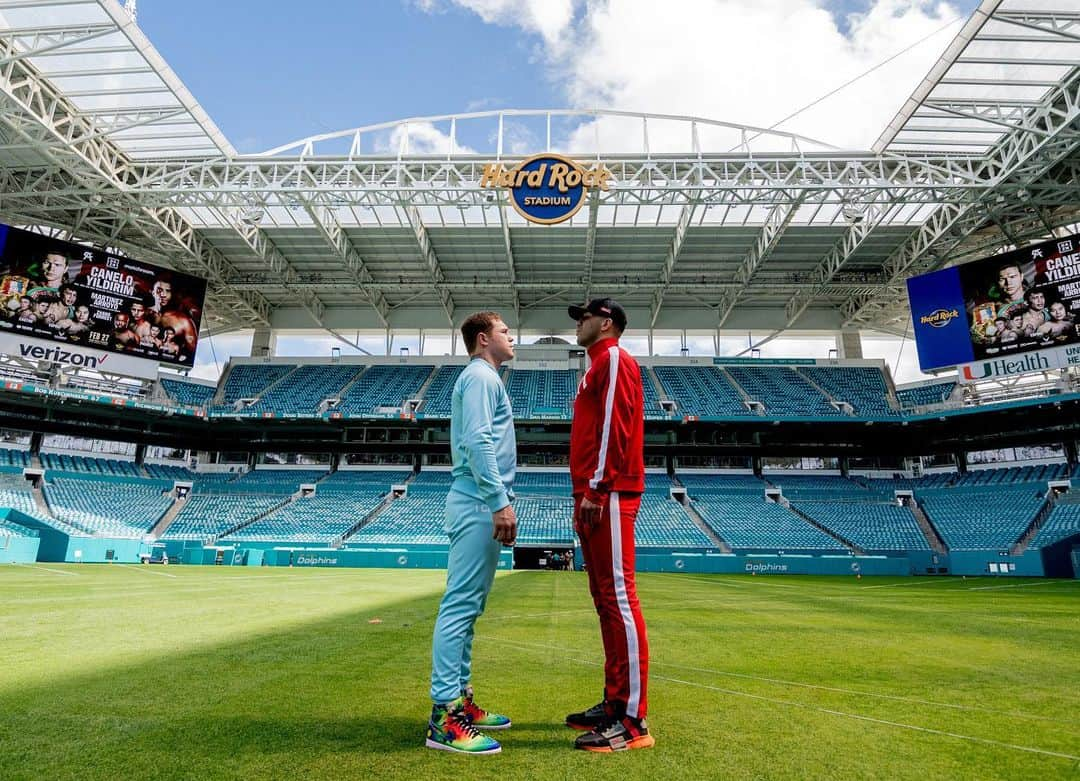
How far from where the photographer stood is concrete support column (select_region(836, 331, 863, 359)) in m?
37.6

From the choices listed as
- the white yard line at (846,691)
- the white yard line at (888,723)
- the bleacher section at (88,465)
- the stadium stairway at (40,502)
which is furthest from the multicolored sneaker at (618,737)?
the bleacher section at (88,465)

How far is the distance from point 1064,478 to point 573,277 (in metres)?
25.9

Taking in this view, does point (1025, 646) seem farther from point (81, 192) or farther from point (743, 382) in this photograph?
point (743, 382)

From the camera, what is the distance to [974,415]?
30.6 m

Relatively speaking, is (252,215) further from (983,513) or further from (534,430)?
(983,513)

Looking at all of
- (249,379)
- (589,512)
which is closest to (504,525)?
(589,512)

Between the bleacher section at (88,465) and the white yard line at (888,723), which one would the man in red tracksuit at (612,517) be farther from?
the bleacher section at (88,465)

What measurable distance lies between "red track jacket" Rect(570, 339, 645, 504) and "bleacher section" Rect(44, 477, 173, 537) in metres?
30.5

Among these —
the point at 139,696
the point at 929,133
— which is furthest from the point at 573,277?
the point at 139,696

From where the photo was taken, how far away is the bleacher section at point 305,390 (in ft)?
114

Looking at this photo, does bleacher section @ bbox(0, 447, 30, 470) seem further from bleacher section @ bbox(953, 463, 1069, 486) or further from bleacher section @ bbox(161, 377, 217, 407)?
bleacher section @ bbox(953, 463, 1069, 486)

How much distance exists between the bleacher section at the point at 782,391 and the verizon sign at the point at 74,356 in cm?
3258

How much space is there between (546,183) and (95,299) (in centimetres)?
2107

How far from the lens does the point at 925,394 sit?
114 ft
